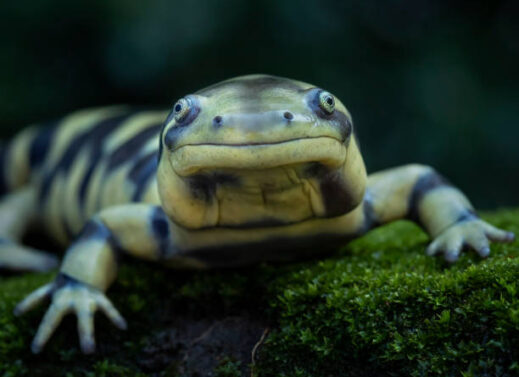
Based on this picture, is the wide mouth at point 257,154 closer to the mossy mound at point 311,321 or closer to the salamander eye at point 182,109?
the salamander eye at point 182,109

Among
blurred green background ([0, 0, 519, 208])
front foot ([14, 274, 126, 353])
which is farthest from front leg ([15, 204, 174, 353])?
blurred green background ([0, 0, 519, 208])

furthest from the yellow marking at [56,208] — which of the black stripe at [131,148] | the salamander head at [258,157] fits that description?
the salamander head at [258,157]

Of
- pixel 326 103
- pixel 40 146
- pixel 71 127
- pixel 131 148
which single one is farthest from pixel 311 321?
pixel 40 146

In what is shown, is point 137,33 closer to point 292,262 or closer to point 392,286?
point 292,262

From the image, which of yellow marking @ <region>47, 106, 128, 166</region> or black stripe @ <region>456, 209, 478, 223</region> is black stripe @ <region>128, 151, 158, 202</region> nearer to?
yellow marking @ <region>47, 106, 128, 166</region>

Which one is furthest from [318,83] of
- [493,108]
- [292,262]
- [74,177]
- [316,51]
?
[292,262]

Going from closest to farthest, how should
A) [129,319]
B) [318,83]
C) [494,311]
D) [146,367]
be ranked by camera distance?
1. [494,311]
2. [146,367]
3. [129,319]
4. [318,83]

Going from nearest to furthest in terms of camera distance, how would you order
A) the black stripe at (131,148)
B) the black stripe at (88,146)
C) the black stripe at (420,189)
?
the black stripe at (420,189) → the black stripe at (131,148) → the black stripe at (88,146)
